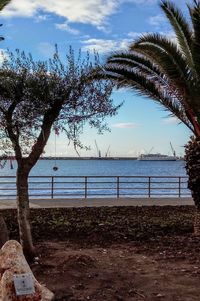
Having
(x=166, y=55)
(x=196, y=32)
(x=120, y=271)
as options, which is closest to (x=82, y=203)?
(x=166, y=55)

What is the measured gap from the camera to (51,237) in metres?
11.5

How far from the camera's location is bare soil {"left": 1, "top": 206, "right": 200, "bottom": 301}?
7.48 meters

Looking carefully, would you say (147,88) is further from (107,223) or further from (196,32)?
(107,223)

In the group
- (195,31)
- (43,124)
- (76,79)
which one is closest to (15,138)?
(43,124)

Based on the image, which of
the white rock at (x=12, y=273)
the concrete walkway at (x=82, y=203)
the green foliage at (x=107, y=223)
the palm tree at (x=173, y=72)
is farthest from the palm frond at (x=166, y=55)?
the concrete walkway at (x=82, y=203)

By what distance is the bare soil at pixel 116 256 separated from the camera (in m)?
7.48

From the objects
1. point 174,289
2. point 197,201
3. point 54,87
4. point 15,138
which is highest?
point 54,87

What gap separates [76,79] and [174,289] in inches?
154

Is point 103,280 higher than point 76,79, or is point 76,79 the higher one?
point 76,79

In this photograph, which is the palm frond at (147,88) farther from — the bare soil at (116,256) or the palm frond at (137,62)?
the bare soil at (116,256)

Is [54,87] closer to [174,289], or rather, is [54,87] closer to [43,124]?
[43,124]

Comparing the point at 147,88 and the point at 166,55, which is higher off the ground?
the point at 166,55

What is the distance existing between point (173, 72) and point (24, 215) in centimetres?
488

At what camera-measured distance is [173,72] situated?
12.2 metres
